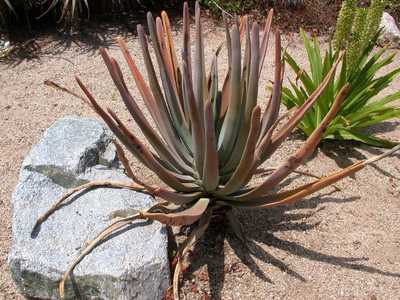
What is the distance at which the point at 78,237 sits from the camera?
6.06ft

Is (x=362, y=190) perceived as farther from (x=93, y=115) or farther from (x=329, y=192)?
(x=93, y=115)

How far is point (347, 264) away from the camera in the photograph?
204cm

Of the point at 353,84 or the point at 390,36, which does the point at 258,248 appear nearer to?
the point at 353,84

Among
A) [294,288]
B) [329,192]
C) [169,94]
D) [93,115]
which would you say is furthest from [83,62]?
[294,288]

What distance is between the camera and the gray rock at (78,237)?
5.65 ft

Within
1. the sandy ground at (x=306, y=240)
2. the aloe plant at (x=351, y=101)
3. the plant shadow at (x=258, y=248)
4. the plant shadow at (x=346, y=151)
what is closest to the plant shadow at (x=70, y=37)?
the sandy ground at (x=306, y=240)

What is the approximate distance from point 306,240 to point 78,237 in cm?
100

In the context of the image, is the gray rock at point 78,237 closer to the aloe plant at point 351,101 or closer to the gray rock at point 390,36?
the aloe plant at point 351,101

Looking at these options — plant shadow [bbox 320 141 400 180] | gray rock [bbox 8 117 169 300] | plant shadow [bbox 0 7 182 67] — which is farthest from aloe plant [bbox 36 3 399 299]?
plant shadow [bbox 0 7 182 67]

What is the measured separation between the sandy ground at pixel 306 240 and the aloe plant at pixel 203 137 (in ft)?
0.56

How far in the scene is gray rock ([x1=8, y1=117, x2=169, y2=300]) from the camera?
1722 mm

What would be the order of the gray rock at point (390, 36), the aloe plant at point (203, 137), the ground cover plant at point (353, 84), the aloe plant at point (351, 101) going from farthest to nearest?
the gray rock at point (390, 36), the aloe plant at point (351, 101), the ground cover plant at point (353, 84), the aloe plant at point (203, 137)

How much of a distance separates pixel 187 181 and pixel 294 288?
61 centimetres

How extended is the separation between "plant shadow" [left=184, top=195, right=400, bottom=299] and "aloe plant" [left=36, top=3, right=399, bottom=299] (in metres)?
0.12
